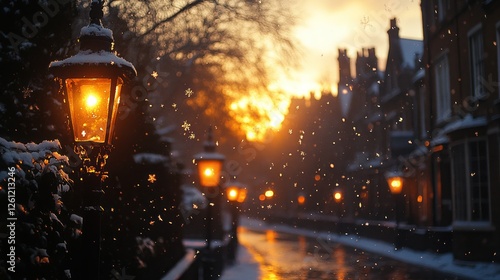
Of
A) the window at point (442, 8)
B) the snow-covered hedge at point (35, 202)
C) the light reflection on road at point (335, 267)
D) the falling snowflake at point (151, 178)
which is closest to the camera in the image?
the snow-covered hedge at point (35, 202)

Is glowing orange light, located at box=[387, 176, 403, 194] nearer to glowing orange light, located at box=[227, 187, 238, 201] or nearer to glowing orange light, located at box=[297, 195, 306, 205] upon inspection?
glowing orange light, located at box=[227, 187, 238, 201]

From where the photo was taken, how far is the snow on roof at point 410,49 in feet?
145

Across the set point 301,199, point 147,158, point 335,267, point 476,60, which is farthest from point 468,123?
point 301,199

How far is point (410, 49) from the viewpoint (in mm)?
45062

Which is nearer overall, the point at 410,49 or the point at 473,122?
the point at 473,122

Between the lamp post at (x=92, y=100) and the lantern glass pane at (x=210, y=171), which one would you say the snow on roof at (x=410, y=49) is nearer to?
the lantern glass pane at (x=210, y=171)

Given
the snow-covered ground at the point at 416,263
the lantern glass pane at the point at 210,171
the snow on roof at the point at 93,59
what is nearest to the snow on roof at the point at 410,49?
the snow-covered ground at the point at 416,263

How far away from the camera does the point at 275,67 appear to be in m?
23.0

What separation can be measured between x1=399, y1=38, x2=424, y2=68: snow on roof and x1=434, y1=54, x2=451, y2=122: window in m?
Result: 16.2

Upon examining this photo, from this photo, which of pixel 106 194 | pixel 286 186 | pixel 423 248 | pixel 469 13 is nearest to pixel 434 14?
pixel 469 13

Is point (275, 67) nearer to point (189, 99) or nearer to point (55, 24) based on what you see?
point (189, 99)

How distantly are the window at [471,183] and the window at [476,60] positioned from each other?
6.00ft

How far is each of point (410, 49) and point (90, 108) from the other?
4175 centimetres

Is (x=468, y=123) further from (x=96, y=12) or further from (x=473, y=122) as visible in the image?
(x=96, y=12)
